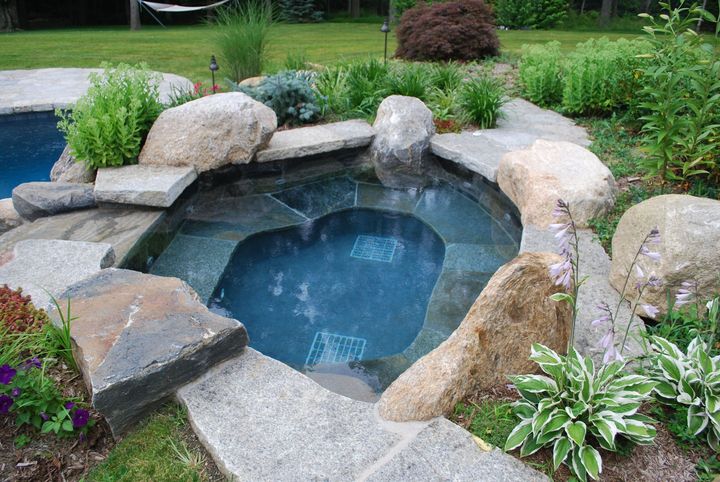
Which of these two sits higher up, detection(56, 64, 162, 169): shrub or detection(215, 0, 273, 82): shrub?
detection(215, 0, 273, 82): shrub

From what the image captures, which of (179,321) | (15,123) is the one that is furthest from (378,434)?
(15,123)

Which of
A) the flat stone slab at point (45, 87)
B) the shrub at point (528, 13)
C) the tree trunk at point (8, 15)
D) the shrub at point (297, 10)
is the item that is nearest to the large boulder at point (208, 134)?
the flat stone slab at point (45, 87)

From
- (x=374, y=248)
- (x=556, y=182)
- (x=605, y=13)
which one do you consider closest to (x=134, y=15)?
(x=605, y=13)

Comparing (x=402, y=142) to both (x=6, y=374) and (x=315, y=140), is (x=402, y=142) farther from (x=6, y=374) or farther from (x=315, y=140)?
(x=6, y=374)

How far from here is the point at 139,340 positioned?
106 inches

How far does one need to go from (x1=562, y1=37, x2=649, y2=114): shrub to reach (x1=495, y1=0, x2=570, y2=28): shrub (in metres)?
11.0

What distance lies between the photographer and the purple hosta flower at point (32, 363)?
266 cm

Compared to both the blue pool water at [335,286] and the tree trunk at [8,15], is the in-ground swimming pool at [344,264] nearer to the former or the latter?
the blue pool water at [335,286]

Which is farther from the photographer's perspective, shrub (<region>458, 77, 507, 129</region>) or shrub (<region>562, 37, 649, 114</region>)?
shrub (<region>458, 77, 507, 129</region>)

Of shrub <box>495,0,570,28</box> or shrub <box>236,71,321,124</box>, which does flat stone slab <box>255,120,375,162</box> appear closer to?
shrub <box>236,71,321,124</box>

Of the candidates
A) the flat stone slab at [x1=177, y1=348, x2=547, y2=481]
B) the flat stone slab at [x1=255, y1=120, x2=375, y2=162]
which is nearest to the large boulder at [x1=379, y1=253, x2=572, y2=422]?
the flat stone slab at [x1=177, y1=348, x2=547, y2=481]

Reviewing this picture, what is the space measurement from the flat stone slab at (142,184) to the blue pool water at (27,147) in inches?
67.8

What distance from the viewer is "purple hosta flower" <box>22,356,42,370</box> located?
8.72 ft

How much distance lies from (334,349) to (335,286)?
0.74m
